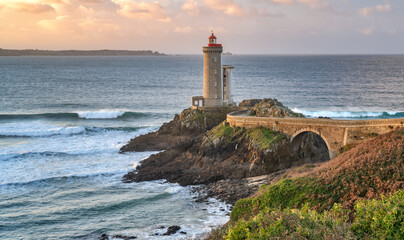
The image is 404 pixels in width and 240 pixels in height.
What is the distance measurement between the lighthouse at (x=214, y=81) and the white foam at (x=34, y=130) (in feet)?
61.8

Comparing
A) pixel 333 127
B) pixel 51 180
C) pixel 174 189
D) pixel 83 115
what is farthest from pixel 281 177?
pixel 83 115

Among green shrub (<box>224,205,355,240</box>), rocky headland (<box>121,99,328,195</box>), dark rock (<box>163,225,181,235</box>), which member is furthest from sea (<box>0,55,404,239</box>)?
green shrub (<box>224,205,355,240</box>)

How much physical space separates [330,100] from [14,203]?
232ft

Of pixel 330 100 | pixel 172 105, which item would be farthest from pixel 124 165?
pixel 330 100

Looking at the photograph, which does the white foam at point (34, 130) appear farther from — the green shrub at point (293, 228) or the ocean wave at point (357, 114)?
the green shrub at point (293, 228)

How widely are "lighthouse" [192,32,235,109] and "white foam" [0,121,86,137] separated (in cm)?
1883

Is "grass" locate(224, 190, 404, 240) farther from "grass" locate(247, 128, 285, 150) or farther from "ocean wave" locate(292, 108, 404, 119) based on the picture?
"ocean wave" locate(292, 108, 404, 119)

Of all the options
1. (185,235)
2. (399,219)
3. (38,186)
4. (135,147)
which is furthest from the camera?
(135,147)

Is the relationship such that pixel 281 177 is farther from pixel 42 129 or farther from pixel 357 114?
pixel 357 114

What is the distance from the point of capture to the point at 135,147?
50156mm

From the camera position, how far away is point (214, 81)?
181 ft

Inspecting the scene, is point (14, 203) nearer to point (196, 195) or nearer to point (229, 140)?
point (196, 195)

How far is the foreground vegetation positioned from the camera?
58.4 feet

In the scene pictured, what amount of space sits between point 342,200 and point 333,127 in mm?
12370
